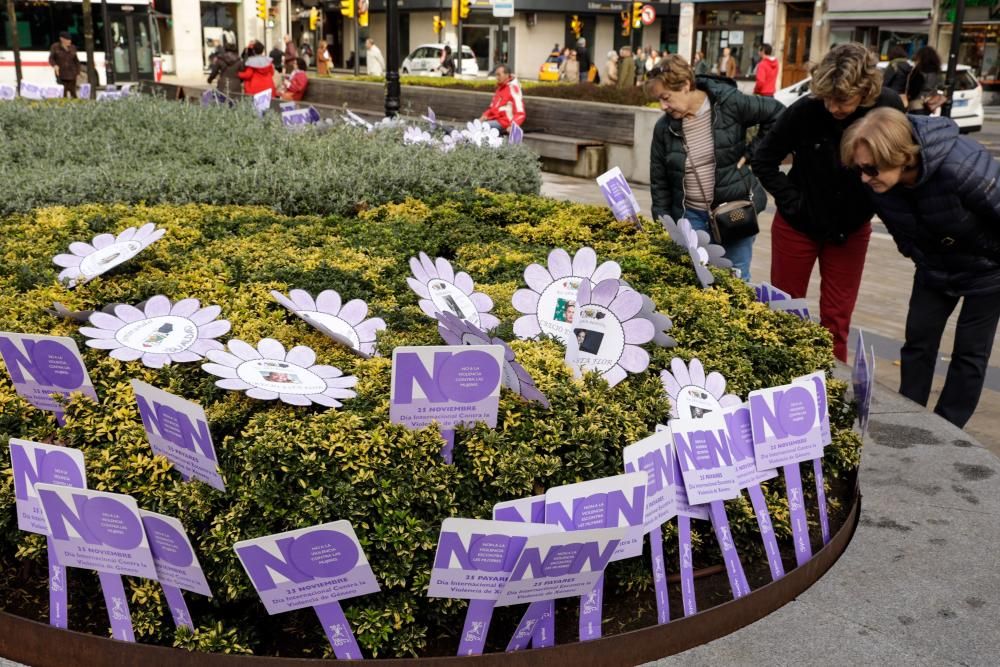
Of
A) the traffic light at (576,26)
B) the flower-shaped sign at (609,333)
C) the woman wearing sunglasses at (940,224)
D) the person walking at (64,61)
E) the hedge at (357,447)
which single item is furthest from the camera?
the traffic light at (576,26)

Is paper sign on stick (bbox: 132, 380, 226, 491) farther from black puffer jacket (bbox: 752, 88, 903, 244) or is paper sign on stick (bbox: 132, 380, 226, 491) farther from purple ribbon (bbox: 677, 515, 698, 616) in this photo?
black puffer jacket (bbox: 752, 88, 903, 244)

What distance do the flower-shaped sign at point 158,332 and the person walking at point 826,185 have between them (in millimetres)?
2645

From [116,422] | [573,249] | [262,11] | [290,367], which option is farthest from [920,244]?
[262,11]

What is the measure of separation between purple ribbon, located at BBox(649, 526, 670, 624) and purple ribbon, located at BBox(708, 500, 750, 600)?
19 centimetres

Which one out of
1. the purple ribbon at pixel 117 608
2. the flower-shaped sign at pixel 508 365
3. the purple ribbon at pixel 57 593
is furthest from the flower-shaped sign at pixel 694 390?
the purple ribbon at pixel 57 593

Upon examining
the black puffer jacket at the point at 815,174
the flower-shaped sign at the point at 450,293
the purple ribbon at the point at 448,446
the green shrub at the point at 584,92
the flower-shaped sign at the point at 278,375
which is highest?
the black puffer jacket at the point at 815,174

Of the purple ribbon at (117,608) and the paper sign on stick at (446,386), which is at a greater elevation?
the paper sign on stick at (446,386)

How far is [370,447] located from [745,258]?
332 centimetres

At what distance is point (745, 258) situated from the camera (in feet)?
17.5

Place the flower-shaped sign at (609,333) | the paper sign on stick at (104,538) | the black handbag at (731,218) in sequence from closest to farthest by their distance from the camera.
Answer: the paper sign on stick at (104,538) → the flower-shaped sign at (609,333) → the black handbag at (731,218)

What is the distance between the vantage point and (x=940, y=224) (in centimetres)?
383

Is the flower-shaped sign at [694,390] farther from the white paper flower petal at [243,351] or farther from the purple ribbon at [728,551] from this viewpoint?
the white paper flower petal at [243,351]

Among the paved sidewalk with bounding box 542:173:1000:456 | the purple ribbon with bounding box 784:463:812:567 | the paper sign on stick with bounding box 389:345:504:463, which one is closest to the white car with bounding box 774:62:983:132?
the paved sidewalk with bounding box 542:173:1000:456

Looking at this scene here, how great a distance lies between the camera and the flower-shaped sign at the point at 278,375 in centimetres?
267
